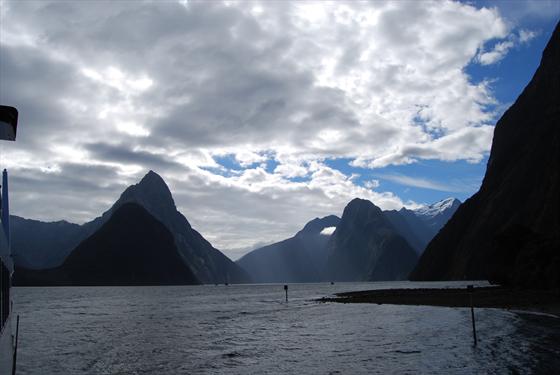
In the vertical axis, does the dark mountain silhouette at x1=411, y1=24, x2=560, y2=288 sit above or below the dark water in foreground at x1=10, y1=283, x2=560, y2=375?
above

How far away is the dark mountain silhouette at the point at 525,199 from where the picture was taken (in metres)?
98.4

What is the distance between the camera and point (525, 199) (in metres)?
159

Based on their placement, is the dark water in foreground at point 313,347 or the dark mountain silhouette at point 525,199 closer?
the dark water in foreground at point 313,347

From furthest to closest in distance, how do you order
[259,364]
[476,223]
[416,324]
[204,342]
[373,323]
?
[476,223] → [373,323] → [416,324] → [204,342] → [259,364]

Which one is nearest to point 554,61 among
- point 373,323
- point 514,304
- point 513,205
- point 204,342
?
point 513,205

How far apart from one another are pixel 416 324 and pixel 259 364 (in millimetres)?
23709

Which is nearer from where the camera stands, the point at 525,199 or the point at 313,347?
the point at 313,347

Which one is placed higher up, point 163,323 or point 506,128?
point 506,128

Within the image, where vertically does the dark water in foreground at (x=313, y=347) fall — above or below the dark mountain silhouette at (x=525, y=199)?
A: below

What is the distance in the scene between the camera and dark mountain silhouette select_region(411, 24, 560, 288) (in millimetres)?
98375

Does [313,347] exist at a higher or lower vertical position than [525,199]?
lower

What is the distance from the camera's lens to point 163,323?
212ft

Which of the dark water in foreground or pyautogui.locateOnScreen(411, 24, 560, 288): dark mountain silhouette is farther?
pyautogui.locateOnScreen(411, 24, 560, 288): dark mountain silhouette

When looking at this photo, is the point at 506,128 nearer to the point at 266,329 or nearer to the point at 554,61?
the point at 554,61
